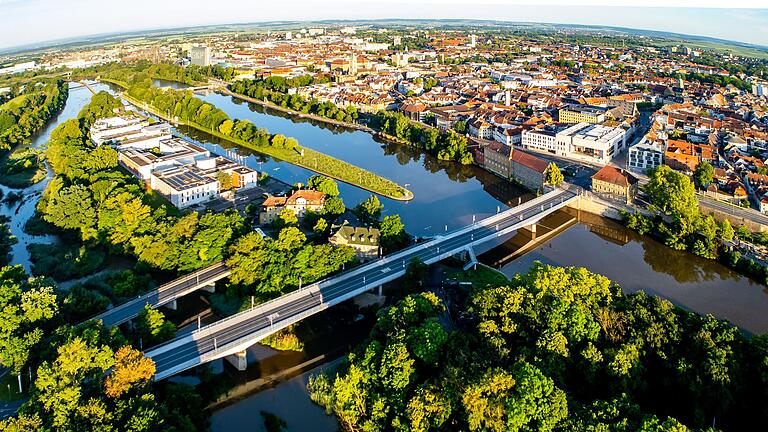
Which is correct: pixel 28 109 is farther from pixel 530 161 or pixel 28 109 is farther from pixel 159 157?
pixel 530 161

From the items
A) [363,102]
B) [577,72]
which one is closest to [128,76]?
[363,102]

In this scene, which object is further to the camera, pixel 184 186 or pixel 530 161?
pixel 530 161

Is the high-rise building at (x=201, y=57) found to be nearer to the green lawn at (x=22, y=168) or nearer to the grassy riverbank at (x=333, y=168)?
the grassy riverbank at (x=333, y=168)

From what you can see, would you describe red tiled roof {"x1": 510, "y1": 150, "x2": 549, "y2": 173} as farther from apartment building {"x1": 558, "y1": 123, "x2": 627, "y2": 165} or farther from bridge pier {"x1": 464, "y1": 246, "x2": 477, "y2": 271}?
bridge pier {"x1": 464, "y1": 246, "x2": 477, "y2": 271}

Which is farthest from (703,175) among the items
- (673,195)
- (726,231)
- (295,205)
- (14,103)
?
(14,103)

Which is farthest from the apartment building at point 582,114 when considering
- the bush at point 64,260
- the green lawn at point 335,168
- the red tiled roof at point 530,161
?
the bush at point 64,260

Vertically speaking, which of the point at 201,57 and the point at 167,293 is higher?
the point at 201,57
